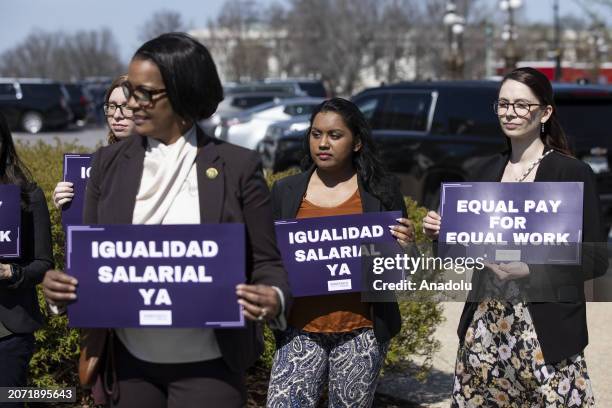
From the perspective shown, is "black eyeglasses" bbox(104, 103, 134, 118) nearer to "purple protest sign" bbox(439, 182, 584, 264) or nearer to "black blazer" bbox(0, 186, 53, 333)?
"black blazer" bbox(0, 186, 53, 333)

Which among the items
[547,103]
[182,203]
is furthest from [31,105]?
[182,203]

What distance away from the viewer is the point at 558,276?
158 inches

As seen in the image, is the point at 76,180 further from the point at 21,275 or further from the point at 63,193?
the point at 21,275

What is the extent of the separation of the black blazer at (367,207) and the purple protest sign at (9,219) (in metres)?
1.05

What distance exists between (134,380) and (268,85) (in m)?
36.5

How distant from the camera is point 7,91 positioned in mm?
37656

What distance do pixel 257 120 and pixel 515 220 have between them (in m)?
19.5

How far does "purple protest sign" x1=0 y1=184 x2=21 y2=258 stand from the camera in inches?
160

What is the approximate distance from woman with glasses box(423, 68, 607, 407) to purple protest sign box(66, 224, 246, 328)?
1.45m

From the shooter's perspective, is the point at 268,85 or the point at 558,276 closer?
the point at 558,276

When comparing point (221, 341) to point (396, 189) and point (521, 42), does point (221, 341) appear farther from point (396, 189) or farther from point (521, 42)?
point (521, 42)

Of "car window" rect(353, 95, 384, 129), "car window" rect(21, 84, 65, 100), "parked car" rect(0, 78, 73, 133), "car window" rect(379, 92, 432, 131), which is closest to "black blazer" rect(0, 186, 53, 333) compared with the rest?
"car window" rect(379, 92, 432, 131)

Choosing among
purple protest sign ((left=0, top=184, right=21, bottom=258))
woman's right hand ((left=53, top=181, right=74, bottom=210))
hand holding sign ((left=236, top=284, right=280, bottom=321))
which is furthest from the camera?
woman's right hand ((left=53, top=181, right=74, bottom=210))

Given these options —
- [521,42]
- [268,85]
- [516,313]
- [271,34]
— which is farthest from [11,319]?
[271,34]
